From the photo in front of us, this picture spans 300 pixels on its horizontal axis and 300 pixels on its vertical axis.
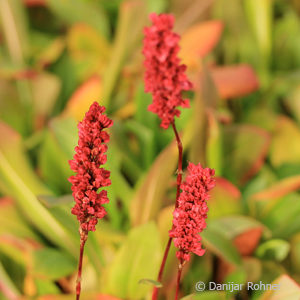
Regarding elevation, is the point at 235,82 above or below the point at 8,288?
above

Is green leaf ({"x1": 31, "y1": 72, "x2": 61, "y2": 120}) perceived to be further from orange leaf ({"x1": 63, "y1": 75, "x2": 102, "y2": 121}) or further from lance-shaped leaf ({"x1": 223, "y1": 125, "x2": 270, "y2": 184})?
lance-shaped leaf ({"x1": 223, "y1": 125, "x2": 270, "y2": 184})

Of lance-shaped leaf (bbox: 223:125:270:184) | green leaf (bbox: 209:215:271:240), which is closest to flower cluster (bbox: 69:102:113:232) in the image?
green leaf (bbox: 209:215:271:240)

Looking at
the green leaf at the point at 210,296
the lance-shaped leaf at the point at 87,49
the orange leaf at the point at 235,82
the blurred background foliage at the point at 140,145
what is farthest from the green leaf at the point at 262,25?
the green leaf at the point at 210,296

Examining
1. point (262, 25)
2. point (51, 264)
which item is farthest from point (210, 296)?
point (262, 25)

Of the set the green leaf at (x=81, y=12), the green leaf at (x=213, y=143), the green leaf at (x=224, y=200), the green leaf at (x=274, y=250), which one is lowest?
the green leaf at (x=274, y=250)

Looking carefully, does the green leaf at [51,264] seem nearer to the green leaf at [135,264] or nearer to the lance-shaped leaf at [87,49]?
the green leaf at [135,264]

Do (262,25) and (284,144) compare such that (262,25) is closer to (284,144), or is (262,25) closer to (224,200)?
(284,144)
